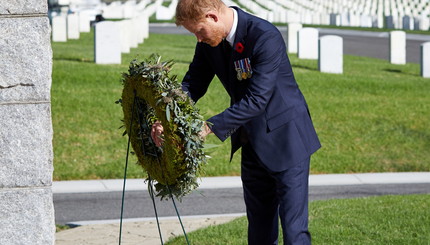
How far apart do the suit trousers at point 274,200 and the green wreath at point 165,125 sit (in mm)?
459

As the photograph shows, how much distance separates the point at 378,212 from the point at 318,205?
813 mm

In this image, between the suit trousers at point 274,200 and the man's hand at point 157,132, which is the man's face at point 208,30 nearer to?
the man's hand at point 157,132

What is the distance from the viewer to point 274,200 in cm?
561

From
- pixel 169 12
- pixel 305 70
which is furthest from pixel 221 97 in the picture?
pixel 169 12

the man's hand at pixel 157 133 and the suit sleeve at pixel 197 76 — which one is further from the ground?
the suit sleeve at pixel 197 76

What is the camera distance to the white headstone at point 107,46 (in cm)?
1897

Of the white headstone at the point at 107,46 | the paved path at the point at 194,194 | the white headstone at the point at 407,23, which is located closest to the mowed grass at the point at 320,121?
the white headstone at the point at 107,46

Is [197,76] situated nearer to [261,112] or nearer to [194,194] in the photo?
[261,112]

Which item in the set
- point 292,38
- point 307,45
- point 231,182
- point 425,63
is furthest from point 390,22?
point 231,182

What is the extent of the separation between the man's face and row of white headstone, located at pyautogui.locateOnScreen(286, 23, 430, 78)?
15.1 m

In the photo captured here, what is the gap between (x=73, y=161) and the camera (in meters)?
12.6

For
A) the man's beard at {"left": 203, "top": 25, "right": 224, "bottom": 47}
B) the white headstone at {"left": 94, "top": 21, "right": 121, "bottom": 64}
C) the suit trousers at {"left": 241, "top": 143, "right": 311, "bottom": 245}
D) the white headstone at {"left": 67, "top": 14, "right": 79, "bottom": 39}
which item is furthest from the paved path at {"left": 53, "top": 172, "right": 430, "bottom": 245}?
the white headstone at {"left": 67, "top": 14, "right": 79, "bottom": 39}

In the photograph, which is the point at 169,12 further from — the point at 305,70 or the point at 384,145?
the point at 384,145

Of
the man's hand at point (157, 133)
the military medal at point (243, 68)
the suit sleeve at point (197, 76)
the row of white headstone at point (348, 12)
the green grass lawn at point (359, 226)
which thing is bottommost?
the row of white headstone at point (348, 12)
